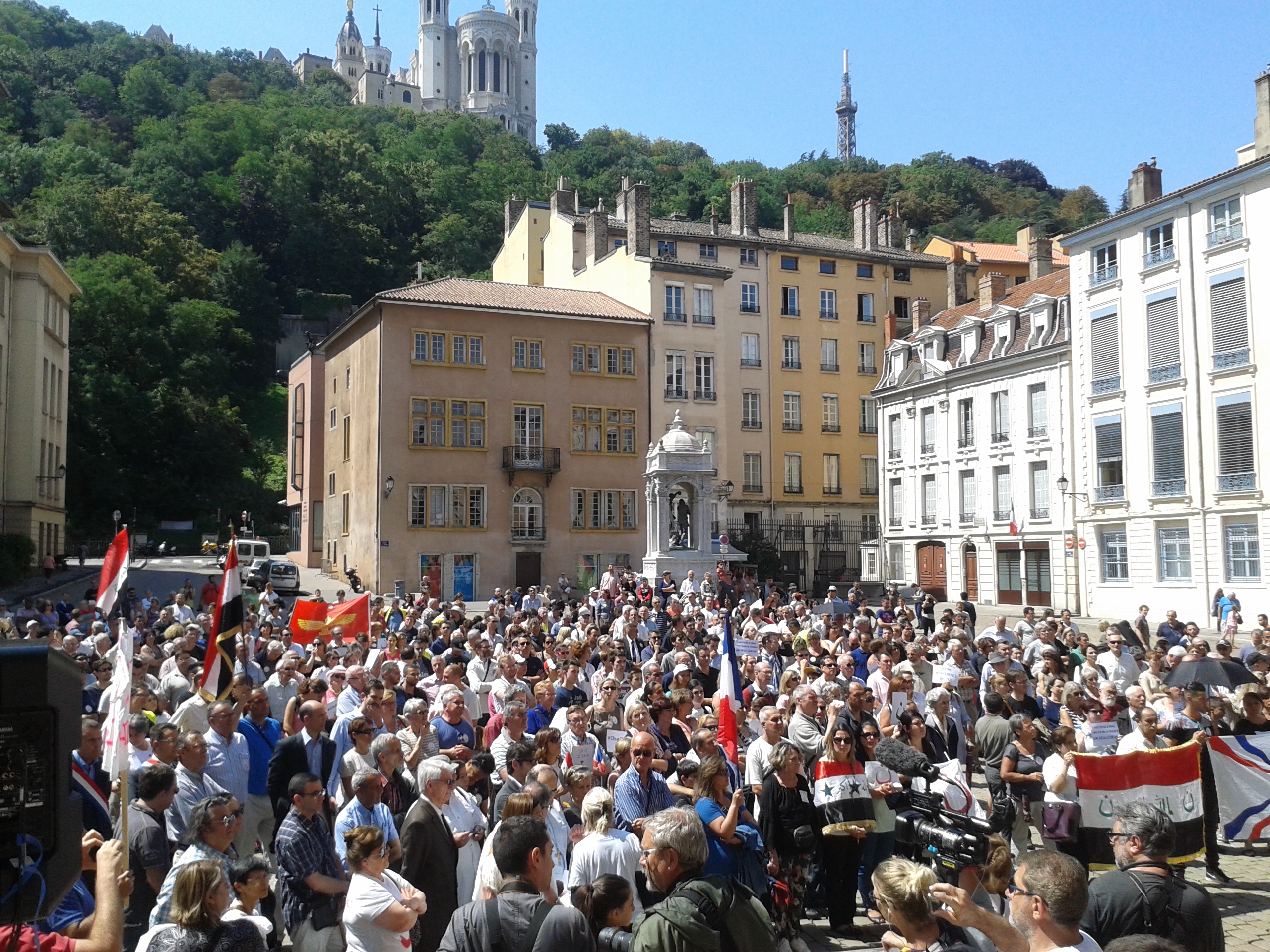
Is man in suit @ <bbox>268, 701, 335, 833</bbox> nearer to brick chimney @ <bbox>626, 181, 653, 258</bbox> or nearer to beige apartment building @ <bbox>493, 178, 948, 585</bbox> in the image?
beige apartment building @ <bbox>493, 178, 948, 585</bbox>

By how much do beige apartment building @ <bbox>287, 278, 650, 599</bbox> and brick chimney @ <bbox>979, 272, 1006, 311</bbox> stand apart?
14361 mm

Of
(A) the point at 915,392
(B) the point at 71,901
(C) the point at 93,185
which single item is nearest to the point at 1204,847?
(B) the point at 71,901

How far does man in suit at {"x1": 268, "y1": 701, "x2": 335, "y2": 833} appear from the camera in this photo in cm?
786

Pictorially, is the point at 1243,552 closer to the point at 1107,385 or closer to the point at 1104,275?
the point at 1107,385

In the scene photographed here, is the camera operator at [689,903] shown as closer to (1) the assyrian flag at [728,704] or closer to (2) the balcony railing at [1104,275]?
(1) the assyrian flag at [728,704]

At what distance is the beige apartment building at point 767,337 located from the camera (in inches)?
1898

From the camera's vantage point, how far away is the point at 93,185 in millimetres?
76500

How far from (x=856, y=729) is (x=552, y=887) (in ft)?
→ 13.3

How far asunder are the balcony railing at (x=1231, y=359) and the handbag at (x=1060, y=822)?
2966 centimetres

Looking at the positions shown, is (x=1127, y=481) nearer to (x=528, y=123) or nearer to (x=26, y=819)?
(x=26, y=819)

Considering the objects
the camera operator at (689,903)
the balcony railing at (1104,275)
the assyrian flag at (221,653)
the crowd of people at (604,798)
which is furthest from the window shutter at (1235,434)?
the camera operator at (689,903)

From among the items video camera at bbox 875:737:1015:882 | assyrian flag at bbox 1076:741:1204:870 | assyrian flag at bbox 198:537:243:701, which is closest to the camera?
video camera at bbox 875:737:1015:882

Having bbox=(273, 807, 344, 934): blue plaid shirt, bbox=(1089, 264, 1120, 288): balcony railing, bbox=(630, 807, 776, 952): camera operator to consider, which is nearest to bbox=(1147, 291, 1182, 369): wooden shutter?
bbox=(1089, 264, 1120, 288): balcony railing

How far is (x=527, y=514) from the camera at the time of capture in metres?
43.3
